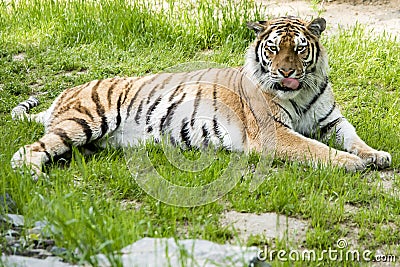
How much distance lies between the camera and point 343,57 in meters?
6.60

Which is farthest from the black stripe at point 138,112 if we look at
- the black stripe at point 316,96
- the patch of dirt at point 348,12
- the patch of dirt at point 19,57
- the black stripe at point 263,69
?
the patch of dirt at point 348,12

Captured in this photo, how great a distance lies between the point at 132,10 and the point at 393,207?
420cm

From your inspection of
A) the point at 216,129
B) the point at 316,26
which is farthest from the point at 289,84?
the point at 216,129

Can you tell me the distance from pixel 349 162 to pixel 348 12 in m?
3.77

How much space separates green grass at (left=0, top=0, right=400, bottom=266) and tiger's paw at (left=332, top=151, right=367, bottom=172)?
0.06 m

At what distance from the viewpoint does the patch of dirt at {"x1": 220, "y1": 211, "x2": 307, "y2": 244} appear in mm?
3775

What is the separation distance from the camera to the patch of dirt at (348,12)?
24.6ft

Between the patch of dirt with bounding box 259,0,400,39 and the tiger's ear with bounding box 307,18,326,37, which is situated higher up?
the tiger's ear with bounding box 307,18,326,37

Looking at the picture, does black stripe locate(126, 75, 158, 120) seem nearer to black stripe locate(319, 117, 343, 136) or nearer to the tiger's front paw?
black stripe locate(319, 117, 343, 136)

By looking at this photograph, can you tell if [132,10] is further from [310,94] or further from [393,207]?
[393,207]

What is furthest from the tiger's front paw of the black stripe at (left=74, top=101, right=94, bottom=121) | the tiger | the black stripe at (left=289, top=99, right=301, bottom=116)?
the black stripe at (left=74, top=101, right=94, bottom=121)

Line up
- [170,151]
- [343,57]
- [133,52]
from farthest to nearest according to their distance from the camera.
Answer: [133,52] < [343,57] < [170,151]

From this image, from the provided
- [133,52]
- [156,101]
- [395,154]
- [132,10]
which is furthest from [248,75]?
[132,10]

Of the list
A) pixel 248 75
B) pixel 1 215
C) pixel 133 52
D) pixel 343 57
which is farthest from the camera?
pixel 133 52
